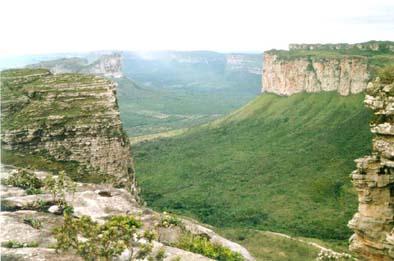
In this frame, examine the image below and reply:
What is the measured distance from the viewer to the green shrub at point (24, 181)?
39.6 meters

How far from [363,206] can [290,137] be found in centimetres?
10794

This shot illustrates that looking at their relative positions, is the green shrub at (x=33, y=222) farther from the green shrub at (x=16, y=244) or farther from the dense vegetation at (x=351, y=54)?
the dense vegetation at (x=351, y=54)

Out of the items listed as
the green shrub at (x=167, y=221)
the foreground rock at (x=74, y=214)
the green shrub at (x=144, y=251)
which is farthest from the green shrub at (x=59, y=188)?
the green shrub at (x=144, y=251)

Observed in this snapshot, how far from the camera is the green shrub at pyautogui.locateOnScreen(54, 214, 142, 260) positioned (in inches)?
1035

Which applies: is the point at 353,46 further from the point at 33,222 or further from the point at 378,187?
the point at 33,222

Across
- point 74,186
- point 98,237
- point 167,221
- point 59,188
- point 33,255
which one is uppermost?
point 98,237

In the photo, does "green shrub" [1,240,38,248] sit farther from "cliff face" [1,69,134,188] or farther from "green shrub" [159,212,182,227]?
"cliff face" [1,69,134,188]


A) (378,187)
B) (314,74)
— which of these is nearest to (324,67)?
(314,74)

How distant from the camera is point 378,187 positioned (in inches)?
1124

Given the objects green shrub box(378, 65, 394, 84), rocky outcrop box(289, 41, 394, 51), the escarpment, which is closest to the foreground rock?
green shrub box(378, 65, 394, 84)

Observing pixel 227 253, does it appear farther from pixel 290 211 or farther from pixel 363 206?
pixel 290 211

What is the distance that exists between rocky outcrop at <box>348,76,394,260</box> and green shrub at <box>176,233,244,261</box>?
9398mm

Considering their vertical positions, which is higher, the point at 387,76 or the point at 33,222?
the point at 387,76

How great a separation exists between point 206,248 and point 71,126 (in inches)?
865
